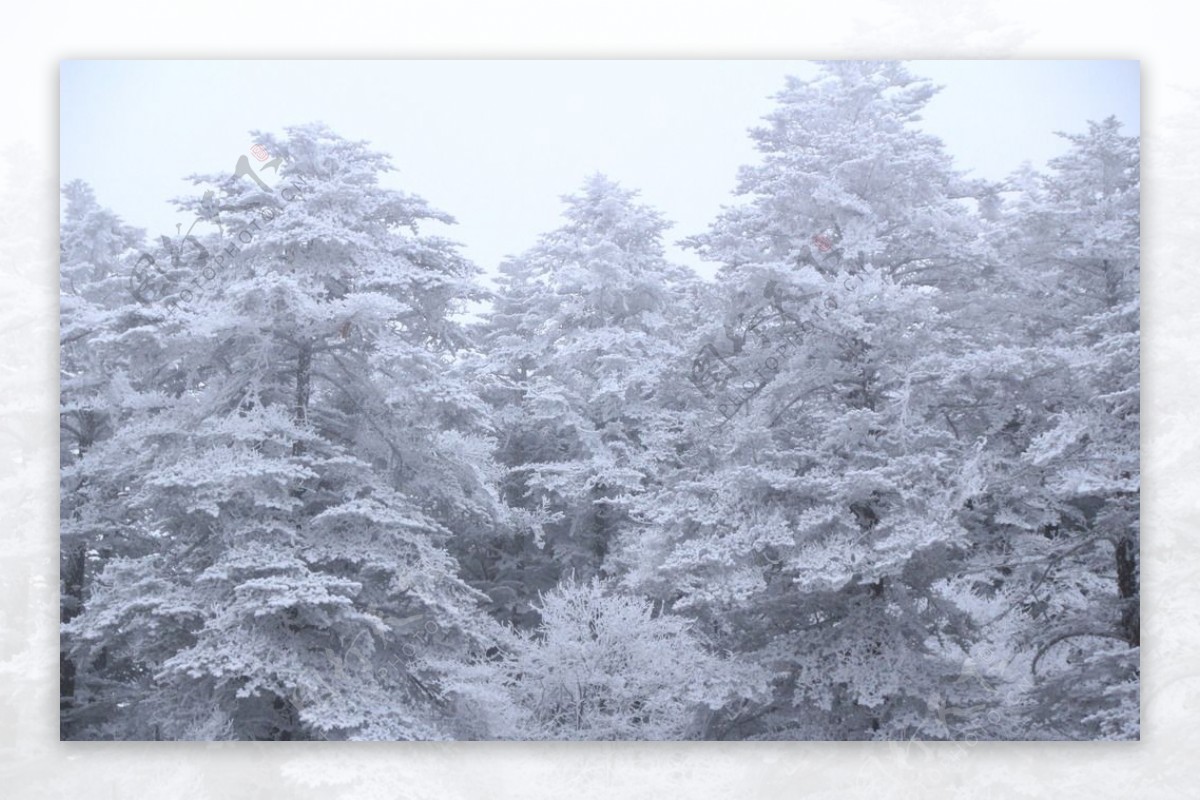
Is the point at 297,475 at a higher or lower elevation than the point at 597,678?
higher

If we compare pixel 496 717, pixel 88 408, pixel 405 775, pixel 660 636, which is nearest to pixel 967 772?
pixel 660 636

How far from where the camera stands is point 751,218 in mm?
7523

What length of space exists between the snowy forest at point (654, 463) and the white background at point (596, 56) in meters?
0.14

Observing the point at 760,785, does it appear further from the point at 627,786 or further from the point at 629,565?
the point at 629,565

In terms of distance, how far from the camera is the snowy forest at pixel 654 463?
7.11 meters

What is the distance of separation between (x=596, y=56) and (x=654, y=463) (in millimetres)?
2544

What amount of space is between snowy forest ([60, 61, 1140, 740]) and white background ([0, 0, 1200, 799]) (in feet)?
0.45

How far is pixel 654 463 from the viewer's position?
7863 mm

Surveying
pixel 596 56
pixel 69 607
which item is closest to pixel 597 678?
pixel 69 607

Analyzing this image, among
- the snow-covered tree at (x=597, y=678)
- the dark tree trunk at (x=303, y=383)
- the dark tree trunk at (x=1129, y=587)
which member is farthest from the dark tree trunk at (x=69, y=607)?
the dark tree trunk at (x=1129, y=587)

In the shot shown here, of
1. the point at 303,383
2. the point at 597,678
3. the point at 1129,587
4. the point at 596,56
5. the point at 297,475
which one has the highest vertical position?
the point at 596,56

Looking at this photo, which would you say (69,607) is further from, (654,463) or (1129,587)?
(1129,587)

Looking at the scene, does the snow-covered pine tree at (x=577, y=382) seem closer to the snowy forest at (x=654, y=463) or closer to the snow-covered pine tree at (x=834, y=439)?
the snowy forest at (x=654, y=463)

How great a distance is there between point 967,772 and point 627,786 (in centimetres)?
195
